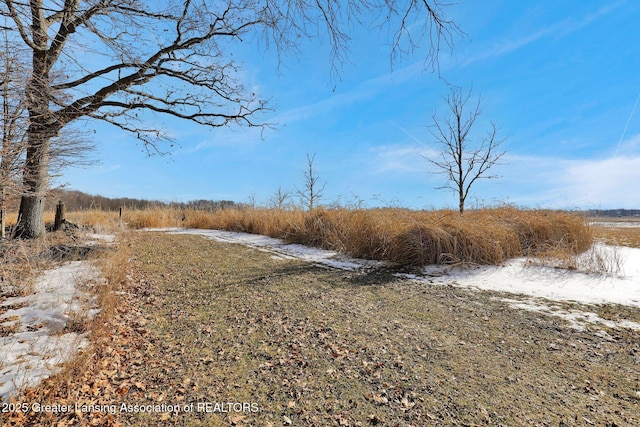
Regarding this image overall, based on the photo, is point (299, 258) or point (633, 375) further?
point (299, 258)

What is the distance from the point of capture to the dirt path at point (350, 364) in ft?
6.30

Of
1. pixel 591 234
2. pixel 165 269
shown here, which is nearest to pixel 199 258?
pixel 165 269

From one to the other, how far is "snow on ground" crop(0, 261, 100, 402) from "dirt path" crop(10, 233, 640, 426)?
0.93 ft

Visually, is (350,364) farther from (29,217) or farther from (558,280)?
(29,217)

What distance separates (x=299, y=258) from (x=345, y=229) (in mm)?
1696

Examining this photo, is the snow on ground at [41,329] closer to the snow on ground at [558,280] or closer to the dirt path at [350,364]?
the dirt path at [350,364]

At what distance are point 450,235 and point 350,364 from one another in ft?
14.3

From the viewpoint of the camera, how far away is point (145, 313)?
3.63 meters

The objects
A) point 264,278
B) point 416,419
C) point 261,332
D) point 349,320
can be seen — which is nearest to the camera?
point 416,419

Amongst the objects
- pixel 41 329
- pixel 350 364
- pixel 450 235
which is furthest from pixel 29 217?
pixel 450 235

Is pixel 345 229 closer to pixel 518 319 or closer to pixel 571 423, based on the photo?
pixel 518 319

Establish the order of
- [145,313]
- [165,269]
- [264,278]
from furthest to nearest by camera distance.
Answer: [165,269]
[264,278]
[145,313]

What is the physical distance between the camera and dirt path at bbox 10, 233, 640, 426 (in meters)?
1.92

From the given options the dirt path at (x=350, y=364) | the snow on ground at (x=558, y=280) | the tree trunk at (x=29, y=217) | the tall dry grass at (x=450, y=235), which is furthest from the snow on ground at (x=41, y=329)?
the tall dry grass at (x=450, y=235)
